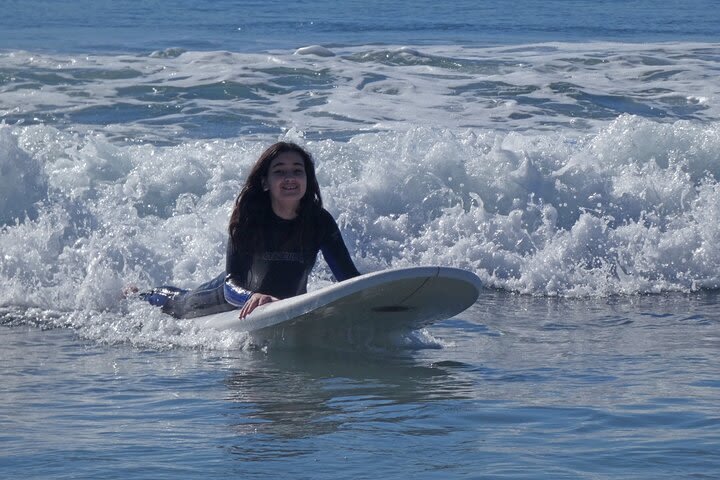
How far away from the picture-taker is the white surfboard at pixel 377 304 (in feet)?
19.1

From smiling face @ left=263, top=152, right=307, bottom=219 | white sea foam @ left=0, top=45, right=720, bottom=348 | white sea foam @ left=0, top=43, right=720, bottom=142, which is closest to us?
smiling face @ left=263, top=152, right=307, bottom=219

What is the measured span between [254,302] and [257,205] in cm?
57

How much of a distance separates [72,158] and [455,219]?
3.74 metres

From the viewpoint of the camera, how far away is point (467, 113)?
47.5 ft

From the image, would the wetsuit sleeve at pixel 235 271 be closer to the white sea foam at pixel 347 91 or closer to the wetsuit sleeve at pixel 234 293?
the wetsuit sleeve at pixel 234 293

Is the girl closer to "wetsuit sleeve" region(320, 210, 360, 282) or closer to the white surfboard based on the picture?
"wetsuit sleeve" region(320, 210, 360, 282)

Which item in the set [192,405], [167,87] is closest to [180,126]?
[167,87]

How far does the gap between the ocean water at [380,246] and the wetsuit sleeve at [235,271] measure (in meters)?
0.25

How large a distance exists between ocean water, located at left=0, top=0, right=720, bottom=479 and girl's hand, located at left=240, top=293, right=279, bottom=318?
0.25 m

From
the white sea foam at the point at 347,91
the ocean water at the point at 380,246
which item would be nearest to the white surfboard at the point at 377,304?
the ocean water at the point at 380,246

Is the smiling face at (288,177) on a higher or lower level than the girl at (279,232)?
higher

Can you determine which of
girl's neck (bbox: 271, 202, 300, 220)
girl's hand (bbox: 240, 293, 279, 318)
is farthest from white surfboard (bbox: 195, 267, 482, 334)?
girl's neck (bbox: 271, 202, 300, 220)

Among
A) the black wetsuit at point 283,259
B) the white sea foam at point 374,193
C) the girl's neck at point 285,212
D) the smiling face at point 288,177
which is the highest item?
the smiling face at point 288,177

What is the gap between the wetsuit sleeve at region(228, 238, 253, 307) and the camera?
21.1 feet
